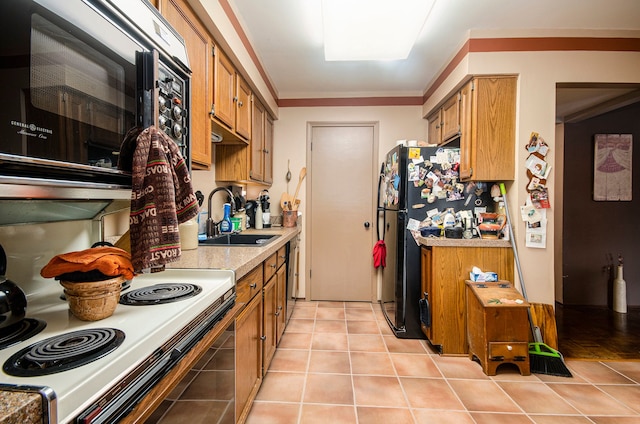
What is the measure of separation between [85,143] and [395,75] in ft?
9.84

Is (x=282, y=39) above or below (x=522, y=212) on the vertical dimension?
above

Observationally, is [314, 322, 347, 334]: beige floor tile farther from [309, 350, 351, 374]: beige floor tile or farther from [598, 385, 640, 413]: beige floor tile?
[598, 385, 640, 413]: beige floor tile

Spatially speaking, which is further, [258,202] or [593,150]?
[593,150]

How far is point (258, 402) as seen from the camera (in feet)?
5.64

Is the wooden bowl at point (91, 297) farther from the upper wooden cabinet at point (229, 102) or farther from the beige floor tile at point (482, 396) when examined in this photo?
the beige floor tile at point (482, 396)

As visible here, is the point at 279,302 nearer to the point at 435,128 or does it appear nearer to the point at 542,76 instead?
the point at 435,128

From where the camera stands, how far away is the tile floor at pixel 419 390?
162 cm

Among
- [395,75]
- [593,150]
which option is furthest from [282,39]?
[593,150]

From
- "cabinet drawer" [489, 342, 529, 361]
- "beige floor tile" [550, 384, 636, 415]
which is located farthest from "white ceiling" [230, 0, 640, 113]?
"beige floor tile" [550, 384, 636, 415]

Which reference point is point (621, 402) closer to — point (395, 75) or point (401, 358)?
point (401, 358)

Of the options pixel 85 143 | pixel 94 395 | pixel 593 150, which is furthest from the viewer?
pixel 593 150

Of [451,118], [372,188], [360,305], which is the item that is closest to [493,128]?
[451,118]

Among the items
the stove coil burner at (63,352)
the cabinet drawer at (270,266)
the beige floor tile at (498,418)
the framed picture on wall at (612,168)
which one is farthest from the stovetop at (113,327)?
the framed picture on wall at (612,168)

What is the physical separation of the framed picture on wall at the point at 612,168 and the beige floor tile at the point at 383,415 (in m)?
3.63
